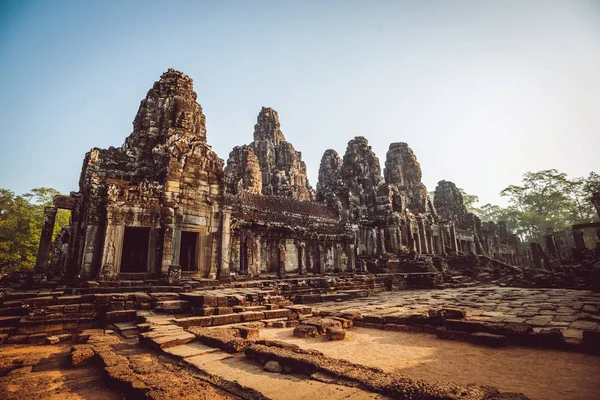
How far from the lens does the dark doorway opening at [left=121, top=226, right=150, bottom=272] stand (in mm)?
12398

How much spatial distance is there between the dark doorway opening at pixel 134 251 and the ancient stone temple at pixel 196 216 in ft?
0.13

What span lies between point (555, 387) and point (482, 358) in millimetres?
1049

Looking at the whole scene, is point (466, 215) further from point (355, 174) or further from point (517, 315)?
point (517, 315)

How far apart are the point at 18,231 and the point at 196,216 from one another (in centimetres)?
2566

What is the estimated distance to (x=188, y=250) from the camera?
42.0 ft

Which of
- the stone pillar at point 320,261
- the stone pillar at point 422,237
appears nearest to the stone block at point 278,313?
the stone pillar at point 320,261

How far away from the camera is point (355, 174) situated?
27750 millimetres

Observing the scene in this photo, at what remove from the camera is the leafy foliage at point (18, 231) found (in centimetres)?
2367

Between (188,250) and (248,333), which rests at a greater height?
(188,250)

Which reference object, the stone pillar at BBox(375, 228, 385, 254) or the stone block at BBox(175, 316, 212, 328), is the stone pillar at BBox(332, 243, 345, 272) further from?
the stone block at BBox(175, 316, 212, 328)

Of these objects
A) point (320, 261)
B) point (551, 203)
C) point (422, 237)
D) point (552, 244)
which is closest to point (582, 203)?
point (551, 203)

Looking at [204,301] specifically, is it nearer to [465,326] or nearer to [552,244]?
[465,326]

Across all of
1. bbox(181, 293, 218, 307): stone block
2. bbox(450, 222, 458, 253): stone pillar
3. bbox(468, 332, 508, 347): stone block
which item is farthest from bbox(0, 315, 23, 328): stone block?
bbox(450, 222, 458, 253): stone pillar

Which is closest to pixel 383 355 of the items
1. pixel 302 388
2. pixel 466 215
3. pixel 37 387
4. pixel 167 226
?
pixel 302 388
